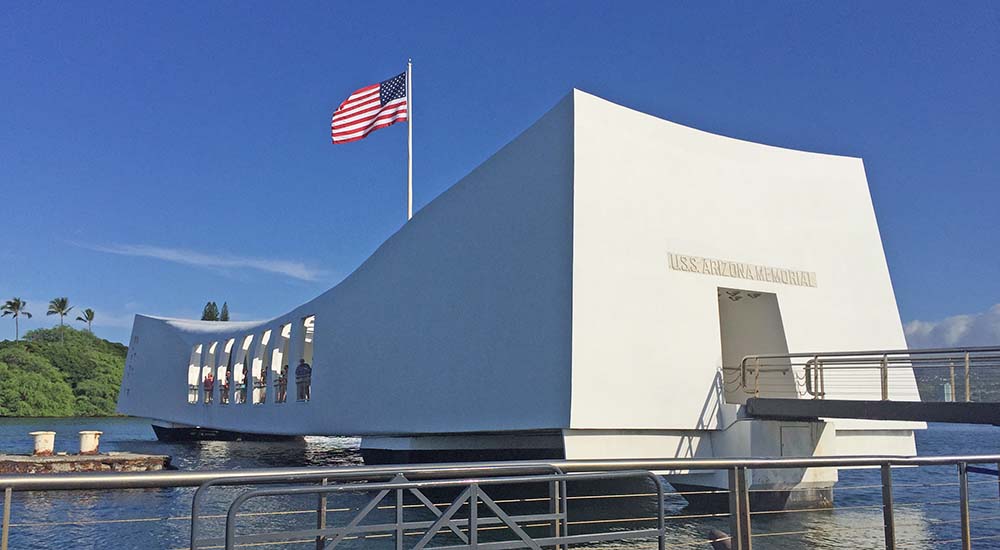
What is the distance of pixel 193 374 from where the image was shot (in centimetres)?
3525

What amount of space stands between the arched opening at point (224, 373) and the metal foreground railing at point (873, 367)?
20.7 m

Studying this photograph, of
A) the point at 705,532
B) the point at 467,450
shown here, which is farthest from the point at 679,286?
the point at 467,450

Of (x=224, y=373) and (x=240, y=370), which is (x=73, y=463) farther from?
(x=224, y=373)

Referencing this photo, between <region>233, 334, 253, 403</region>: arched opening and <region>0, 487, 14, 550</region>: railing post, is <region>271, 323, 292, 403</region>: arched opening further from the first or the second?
<region>0, 487, 14, 550</region>: railing post

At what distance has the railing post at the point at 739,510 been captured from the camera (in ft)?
15.2

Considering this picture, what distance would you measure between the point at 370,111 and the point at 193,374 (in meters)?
17.7

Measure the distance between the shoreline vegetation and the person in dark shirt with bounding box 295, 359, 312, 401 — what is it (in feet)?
137

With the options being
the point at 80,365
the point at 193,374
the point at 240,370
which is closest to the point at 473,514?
the point at 240,370

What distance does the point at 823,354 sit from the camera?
1408 centimetres

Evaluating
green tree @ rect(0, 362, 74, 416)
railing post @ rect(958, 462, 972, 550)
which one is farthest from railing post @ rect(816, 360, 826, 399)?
green tree @ rect(0, 362, 74, 416)

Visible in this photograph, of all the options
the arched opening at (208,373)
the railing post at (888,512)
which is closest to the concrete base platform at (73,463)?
the arched opening at (208,373)

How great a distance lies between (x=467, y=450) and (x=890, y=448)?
857 cm

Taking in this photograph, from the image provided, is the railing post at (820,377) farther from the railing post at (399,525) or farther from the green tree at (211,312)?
the green tree at (211,312)

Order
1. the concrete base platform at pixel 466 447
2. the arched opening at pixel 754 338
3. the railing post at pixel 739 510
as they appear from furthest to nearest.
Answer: the concrete base platform at pixel 466 447
the arched opening at pixel 754 338
the railing post at pixel 739 510
